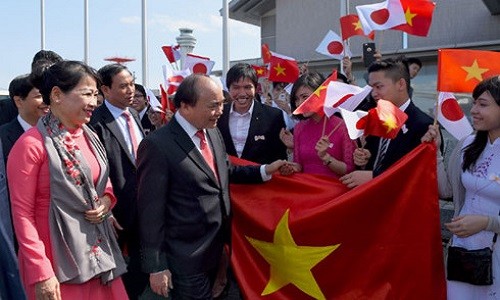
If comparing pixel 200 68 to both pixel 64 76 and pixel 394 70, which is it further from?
pixel 64 76

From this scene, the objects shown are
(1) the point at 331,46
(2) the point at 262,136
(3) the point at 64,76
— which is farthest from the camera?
(1) the point at 331,46

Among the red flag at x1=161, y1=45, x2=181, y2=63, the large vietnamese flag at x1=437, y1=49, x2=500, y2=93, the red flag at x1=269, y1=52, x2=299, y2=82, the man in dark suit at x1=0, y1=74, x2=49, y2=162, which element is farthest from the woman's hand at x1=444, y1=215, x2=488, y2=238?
the red flag at x1=161, y1=45, x2=181, y2=63

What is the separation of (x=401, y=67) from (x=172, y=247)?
1.85 meters

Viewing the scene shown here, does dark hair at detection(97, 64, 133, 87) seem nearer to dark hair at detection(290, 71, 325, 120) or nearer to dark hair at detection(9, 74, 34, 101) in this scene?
dark hair at detection(9, 74, 34, 101)

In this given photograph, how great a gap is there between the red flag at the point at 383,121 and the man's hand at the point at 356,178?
297 millimetres

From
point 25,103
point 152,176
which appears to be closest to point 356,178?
point 152,176

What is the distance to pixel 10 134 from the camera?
3.30 meters

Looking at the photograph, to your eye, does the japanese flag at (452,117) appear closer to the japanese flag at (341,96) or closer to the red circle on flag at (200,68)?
the japanese flag at (341,96)

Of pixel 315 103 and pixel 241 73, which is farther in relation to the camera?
pixel 241 73

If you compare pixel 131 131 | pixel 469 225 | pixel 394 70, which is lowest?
pixel 469 225

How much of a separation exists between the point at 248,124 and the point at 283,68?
97.6 inches

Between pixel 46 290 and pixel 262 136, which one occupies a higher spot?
pixel 262 136

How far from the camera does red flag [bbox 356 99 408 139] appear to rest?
113 inches

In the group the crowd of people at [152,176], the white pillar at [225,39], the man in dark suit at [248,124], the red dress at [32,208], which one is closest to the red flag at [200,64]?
the man in dark suit at [248,124]
